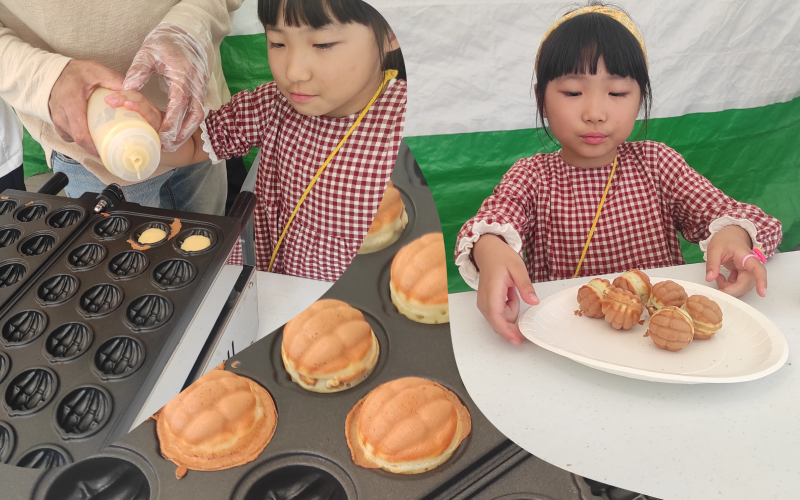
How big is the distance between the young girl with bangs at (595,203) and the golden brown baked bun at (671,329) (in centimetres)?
9

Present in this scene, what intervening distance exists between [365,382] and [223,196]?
0.19 m

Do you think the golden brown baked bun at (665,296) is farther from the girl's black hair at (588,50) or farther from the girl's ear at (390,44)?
the girl's ear at (390,44)

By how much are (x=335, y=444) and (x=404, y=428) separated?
5 centimetres

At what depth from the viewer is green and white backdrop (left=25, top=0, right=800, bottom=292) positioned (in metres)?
0.46

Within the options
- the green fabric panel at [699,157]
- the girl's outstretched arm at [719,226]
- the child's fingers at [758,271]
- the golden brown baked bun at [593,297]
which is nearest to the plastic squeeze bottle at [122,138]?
the green fabric panel at [699,157]

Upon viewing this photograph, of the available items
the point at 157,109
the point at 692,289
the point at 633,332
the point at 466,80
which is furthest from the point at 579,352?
the point at 157,109

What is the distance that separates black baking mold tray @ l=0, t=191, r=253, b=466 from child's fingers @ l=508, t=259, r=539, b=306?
288 mm

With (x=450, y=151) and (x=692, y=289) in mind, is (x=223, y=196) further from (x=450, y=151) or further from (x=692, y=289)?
(x=692, y=289)

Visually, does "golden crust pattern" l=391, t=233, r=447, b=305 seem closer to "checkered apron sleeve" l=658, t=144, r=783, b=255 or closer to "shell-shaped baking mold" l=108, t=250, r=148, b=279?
"shell-shaped baking mold" l=108, t=250, r=148, b=279

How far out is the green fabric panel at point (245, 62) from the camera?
15.5 inches

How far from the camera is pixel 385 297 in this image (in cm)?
45

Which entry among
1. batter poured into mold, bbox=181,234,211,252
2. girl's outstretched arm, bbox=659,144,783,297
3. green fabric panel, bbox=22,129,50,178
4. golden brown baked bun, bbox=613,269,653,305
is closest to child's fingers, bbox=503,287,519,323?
golden brown baked bun, bbox=613,269,653,305

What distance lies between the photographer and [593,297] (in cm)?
56

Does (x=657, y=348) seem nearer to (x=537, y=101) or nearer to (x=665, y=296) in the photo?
(x=665, y=296)
